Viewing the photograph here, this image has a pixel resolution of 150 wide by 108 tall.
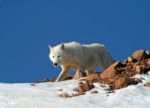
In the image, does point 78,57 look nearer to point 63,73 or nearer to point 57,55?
point 57,55

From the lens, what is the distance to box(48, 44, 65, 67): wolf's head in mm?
24609

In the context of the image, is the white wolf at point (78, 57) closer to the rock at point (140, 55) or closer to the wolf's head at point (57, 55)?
the wolf's head at point (57, 55)

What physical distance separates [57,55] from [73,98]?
26.3ft

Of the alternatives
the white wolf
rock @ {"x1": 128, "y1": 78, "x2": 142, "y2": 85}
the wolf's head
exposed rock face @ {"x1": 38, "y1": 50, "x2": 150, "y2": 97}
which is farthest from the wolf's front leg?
rock @ {"x1": 128, "y1": 78, "x2": 142, "y2": 85}

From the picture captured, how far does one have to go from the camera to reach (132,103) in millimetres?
15945

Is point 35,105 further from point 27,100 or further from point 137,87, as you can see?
point 137,87

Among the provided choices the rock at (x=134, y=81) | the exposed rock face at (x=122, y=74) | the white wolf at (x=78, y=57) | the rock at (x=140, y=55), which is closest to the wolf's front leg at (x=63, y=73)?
the white wolf at (x=78, y=57)

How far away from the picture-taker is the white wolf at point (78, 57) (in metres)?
24.6

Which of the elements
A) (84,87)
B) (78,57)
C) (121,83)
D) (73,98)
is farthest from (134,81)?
(78,57)

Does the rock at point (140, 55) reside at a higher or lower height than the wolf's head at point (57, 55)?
lower

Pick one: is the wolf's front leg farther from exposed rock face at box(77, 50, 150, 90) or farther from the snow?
the snow

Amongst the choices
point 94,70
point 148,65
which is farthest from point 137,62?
point 94,70

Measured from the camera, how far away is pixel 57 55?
81.3 ft

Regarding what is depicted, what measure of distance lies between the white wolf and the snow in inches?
225
